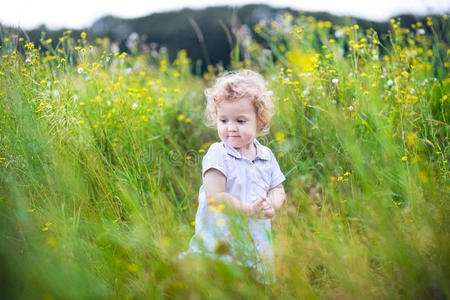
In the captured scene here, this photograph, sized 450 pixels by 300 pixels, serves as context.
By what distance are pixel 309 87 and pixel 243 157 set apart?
1317 mm

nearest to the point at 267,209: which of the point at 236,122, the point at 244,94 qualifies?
the point at 236,122

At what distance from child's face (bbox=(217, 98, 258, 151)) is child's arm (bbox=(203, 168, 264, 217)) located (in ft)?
0.56

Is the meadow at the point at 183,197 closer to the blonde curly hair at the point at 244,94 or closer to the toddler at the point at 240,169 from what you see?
the toddler at the point at 240,169

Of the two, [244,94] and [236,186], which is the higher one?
[244,94]

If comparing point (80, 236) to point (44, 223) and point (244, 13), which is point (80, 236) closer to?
point (44, 223)

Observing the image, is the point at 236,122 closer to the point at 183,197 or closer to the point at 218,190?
the point at 218,190

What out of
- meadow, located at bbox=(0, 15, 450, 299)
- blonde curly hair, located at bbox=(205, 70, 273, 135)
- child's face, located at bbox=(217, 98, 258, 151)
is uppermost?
blonde curly hair, located at bbox=(205, 70, 273, 135)

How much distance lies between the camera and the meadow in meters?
1.47

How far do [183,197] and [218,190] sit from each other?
1.01m

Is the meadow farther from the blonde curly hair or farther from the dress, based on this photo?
the blonde curly hair

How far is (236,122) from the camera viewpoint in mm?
Answer: 1906

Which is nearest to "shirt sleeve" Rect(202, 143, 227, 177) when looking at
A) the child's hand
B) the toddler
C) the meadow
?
the toddler

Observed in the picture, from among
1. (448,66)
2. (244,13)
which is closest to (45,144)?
(448,66)

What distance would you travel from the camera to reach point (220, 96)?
1907 millimetres
